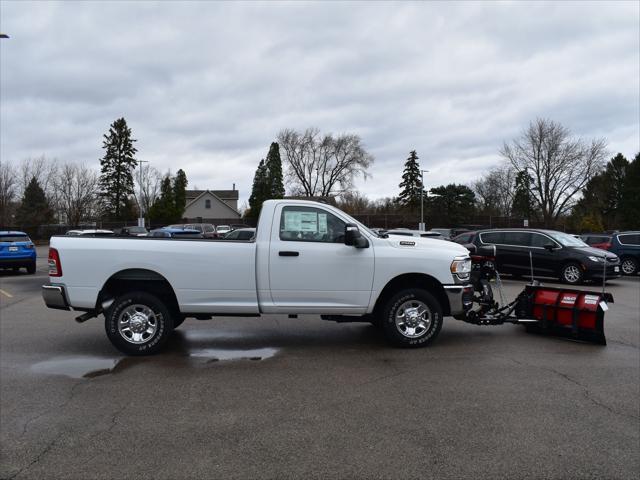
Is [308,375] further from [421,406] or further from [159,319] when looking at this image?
[159,319]

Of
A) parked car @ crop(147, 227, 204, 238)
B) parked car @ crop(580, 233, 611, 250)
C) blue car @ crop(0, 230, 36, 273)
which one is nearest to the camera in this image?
parked car @ crop(147, 227, 204, 238)

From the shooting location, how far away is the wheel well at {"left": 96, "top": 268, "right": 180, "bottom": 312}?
6688mm

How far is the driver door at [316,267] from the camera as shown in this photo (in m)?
6.72

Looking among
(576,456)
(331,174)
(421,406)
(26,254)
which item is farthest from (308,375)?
(331,174)

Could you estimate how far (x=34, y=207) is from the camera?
203ft

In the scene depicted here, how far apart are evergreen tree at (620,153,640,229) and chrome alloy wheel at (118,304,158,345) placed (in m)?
64.5

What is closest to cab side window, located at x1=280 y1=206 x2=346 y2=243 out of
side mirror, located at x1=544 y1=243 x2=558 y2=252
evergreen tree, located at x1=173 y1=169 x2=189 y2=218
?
side mirror, located at x1=544 y1=243 x2=558 y2=252

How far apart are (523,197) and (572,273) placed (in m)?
58.4

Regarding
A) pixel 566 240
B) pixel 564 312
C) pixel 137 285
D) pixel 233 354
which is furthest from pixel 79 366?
pixel 566 240

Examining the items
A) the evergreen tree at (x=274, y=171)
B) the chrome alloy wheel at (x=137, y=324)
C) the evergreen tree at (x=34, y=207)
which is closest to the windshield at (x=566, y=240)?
the chrome alloy wheel at (x=137, y=324)

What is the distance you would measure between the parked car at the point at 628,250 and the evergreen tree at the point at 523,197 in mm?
45440

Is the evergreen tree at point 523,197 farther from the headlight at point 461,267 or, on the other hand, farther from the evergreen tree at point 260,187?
the headlight at point 461,267

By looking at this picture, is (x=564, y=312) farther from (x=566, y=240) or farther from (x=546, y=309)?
(x=566, y=240)

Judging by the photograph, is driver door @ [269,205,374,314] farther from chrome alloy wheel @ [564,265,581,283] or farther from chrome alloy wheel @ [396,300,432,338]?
chrome alloy wheel @ [564,265,581,283]
